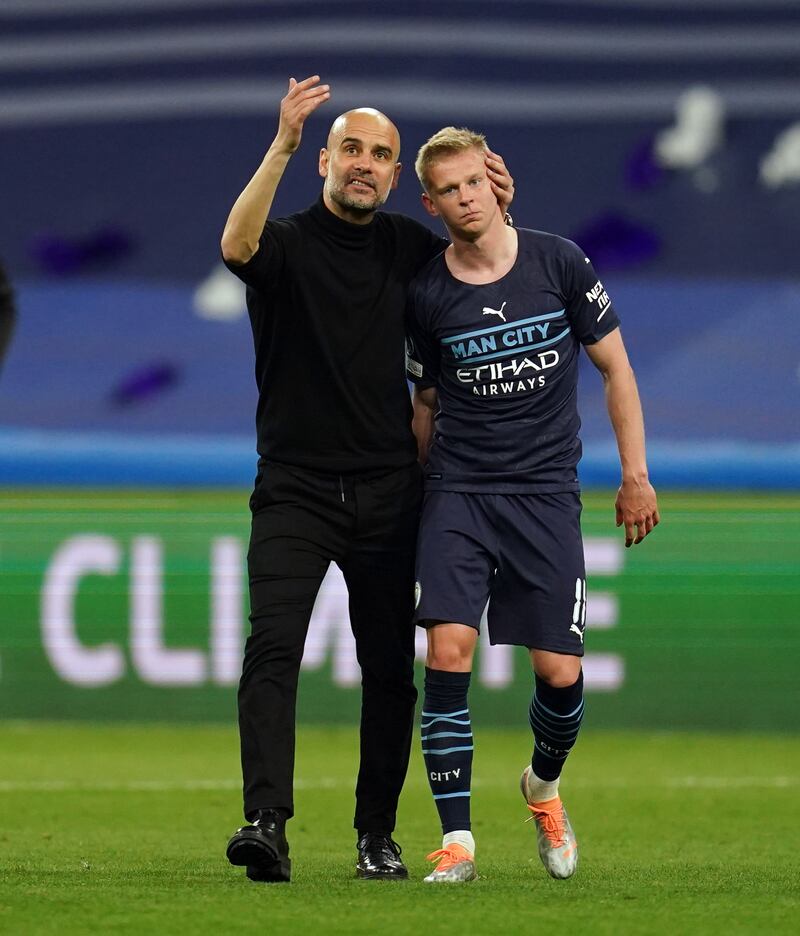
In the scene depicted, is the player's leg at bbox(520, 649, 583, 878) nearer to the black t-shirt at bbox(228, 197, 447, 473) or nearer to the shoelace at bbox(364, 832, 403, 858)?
the shoelace at bbox(364, 832, 403, 858)

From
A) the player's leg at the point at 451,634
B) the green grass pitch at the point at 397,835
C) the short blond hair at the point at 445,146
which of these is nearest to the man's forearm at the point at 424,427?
the player's leg at the point at 451,634

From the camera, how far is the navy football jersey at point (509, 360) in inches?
170

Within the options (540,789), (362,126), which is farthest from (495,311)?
(540,789)

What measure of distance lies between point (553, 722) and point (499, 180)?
1.27 metres

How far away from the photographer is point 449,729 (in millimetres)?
4258

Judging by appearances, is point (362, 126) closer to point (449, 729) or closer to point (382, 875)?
point (449, 729)

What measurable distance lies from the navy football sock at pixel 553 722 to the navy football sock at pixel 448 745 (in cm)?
26

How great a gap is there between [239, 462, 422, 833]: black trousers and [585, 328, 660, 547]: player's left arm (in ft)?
1.57

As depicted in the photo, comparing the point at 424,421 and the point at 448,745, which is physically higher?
the point at 424,421

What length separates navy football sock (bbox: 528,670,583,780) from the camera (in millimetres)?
4449

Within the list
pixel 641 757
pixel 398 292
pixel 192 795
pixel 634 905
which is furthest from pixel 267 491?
pixel 641 757

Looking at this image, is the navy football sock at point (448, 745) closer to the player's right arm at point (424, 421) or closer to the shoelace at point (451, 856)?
the shoelace at point (451, 856)

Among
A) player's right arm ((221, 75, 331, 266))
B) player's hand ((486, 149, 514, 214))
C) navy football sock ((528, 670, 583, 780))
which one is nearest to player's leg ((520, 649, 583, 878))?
navy football sock ((528, 670, 583, 780))

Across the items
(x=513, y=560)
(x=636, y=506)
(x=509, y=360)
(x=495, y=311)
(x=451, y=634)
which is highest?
(x=495, y=311)
